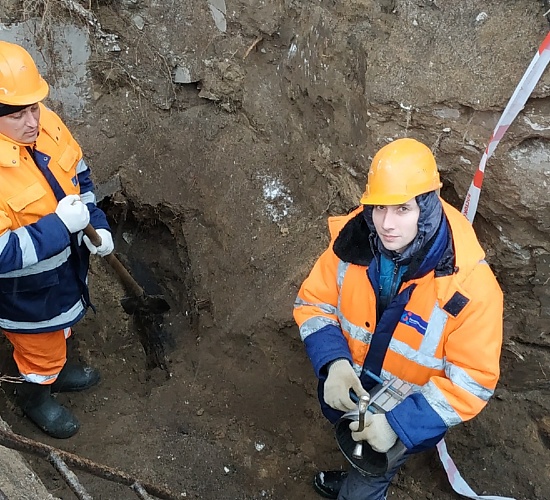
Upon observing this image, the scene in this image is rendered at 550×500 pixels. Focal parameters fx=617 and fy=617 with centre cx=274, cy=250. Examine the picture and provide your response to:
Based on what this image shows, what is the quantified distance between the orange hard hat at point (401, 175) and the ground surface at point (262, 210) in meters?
1.00

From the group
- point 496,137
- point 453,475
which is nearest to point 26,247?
point 496,137

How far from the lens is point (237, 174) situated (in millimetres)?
4191

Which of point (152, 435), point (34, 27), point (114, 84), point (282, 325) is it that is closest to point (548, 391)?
point (282, 325)

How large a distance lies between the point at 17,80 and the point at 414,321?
197 cm

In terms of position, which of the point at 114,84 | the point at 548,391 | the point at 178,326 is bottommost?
the point at 178,326

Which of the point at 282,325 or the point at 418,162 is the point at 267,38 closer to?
the point at 282,325

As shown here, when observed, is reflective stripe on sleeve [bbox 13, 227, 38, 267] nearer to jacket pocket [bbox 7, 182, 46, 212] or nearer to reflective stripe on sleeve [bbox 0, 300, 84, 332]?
jacket pocket [bbox 7, 182, 46, 212]

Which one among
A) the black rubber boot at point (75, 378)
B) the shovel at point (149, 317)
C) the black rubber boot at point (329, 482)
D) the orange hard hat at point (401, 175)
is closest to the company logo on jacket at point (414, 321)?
the orange hard hat at point (401, 175)

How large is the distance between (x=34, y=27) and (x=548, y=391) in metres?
3.97

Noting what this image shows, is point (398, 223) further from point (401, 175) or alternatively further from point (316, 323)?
point (316, 323)

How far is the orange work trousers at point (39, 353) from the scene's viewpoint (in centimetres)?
326

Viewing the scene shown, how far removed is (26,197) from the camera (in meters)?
2.81

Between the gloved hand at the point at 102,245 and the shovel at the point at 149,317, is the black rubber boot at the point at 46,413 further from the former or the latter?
the gloved hand at the point at 102,245

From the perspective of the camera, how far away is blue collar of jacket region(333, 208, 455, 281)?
2291 mm
